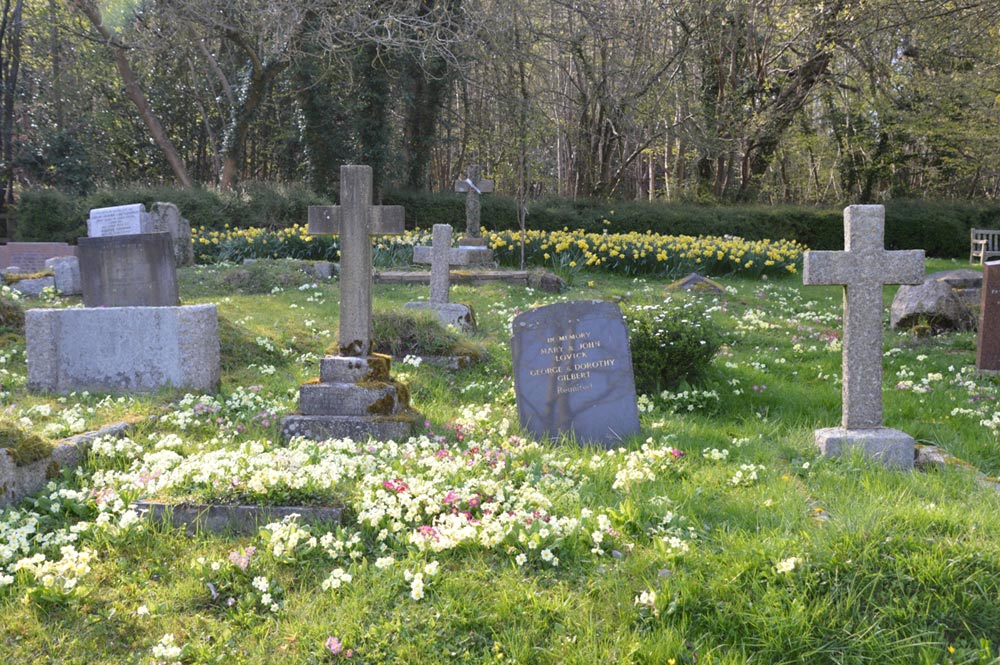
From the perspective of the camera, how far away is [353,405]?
549 centimetres

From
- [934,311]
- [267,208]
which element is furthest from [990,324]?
[267,208]

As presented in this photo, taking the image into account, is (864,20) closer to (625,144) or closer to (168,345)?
(168,345)

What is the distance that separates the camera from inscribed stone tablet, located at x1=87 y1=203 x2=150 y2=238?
12555mm

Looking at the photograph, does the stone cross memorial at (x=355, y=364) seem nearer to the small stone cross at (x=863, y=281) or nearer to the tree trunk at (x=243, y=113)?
the small stone cross at (x=863, y=281)

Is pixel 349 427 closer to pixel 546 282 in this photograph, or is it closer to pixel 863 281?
pixel 863 281

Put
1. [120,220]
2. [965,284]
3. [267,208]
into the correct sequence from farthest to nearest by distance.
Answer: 1. [267,208]
2. [120,220]
3. [965,284]

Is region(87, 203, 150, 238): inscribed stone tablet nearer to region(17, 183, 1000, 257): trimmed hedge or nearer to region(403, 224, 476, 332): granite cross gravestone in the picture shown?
region(403, 224, 476, 332): granite cross gravestone

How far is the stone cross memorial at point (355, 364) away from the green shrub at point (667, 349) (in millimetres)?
2168

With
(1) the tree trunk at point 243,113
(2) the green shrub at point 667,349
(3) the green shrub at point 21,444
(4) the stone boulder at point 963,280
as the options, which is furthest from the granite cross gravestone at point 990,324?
(1) the tree trunk at point 243,113

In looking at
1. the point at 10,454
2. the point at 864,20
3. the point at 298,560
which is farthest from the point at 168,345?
the point at 864,20

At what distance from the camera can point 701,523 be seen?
3.70m

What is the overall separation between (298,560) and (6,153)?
89.3 ft

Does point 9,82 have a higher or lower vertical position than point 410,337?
higher

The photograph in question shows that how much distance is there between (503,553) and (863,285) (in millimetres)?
3198
